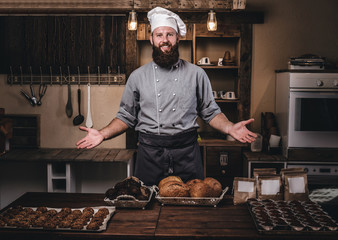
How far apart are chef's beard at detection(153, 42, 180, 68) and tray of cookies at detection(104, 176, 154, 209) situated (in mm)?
993

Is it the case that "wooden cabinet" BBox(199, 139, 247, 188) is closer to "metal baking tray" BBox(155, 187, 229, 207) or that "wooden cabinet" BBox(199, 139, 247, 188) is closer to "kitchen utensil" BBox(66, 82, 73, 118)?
"kitchen utensil" BBox(66, 82, 73, 118)

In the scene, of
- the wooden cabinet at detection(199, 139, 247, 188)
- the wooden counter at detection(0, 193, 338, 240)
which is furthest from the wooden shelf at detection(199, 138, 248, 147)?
the wooden counter at detection(0, 193, 338, 240)

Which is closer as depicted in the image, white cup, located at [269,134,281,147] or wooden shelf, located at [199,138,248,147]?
white cup, located at [269,134,281,147]

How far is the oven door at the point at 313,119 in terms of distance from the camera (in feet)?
12.9

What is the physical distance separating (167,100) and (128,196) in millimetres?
936

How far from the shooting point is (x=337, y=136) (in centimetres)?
399

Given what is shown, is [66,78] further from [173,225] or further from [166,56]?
[173,225]

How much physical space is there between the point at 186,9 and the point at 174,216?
2705mm

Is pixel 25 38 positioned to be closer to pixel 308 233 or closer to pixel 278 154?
pixel 278 154

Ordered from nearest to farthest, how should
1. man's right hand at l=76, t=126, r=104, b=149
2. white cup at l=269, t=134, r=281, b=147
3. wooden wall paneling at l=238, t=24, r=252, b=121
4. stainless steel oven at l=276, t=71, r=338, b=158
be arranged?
man's right hand at l=76, t=126, r=104, b=149
stainless steel oven at l=276, t=71, r=338, b=158
white cup at l=269, t=134, r=281, b=147
wooden wall paneling at l=238, t=24, r=252, b=121

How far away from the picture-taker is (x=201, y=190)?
1985mm

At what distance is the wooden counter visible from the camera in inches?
65.2

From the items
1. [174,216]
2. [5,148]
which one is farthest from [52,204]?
[5,148]

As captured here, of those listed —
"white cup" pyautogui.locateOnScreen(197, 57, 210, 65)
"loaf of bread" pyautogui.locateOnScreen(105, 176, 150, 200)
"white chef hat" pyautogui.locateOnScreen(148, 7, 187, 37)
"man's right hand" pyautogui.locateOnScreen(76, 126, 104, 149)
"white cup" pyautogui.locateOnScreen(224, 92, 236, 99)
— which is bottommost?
"loaf of bread" pyautogui.locateOnScreen(105, 176, 150, 200)
